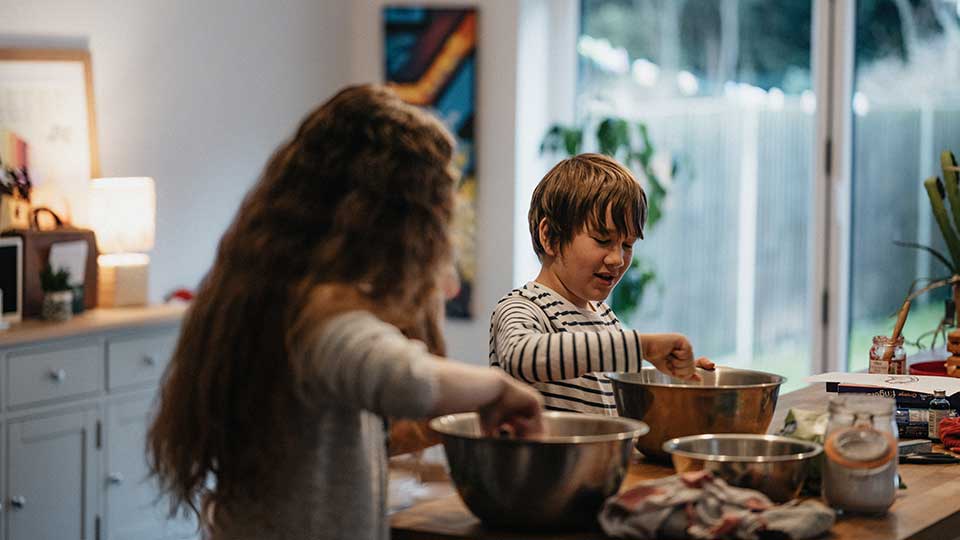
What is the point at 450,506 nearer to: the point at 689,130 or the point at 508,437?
the point at 508,437

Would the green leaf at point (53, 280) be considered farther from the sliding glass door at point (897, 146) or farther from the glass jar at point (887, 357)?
the sliding glass door at point (897, 146)

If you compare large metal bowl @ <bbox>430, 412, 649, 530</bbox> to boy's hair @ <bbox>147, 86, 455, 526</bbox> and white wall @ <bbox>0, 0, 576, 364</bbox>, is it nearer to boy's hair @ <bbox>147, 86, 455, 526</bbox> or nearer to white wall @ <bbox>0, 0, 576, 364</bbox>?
boy's hair @ <bbox>147, 86, 455, 526</bbox>

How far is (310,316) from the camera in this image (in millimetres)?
1396

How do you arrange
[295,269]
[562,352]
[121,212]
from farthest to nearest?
[121,212] → [562,352] → [295,269]

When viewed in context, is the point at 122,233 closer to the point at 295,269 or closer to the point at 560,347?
the point at 560,347

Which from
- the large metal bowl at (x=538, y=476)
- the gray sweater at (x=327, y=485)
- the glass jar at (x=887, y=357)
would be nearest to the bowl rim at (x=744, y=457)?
the large metal bowl at (x=538, y=476)

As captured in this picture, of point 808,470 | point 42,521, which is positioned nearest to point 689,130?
point 42,521

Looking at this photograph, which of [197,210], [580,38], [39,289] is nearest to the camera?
[39,289]

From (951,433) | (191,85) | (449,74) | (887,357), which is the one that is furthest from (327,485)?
(449,74)

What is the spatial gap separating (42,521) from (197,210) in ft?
4.60

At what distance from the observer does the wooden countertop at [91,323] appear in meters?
3.55

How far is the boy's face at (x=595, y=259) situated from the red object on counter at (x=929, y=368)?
2.63ft

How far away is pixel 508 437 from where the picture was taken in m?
1.50

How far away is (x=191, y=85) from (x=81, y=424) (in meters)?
1.40
